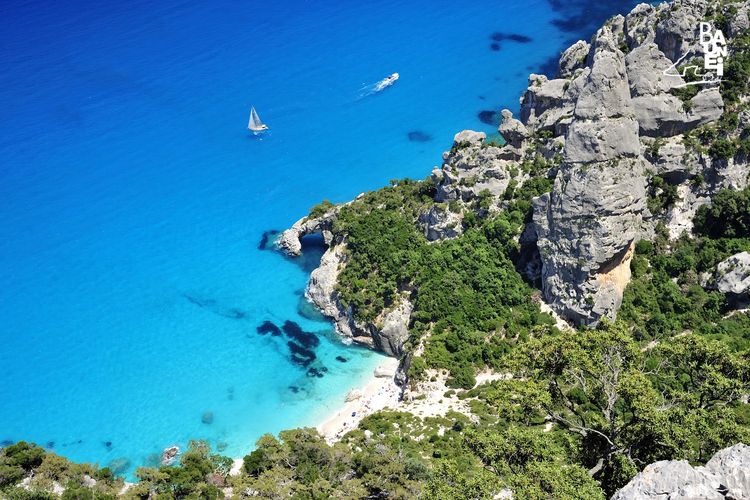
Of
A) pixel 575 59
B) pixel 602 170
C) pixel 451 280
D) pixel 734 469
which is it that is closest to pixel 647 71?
pixel 602 170

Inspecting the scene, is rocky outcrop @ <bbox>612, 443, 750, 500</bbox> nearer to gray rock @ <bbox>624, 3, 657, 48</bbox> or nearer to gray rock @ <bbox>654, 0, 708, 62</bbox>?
gray rock @ <bbox>654, 0, 708, 62</bbox>

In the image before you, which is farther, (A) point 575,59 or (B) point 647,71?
(A) point 575,59

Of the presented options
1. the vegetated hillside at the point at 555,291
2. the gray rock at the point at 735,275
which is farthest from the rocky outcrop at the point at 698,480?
the gray rock at the point at 735,275

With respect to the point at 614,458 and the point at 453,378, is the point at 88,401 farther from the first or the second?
the point at 614,458

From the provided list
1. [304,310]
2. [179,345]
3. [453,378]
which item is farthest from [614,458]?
[179,345]

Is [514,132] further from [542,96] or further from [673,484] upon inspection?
[673,484]

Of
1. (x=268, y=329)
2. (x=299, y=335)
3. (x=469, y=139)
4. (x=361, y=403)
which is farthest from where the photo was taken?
(x=469, y=139)

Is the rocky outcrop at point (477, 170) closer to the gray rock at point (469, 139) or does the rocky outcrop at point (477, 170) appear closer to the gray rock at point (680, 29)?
the gray rock at point (469, 139)
